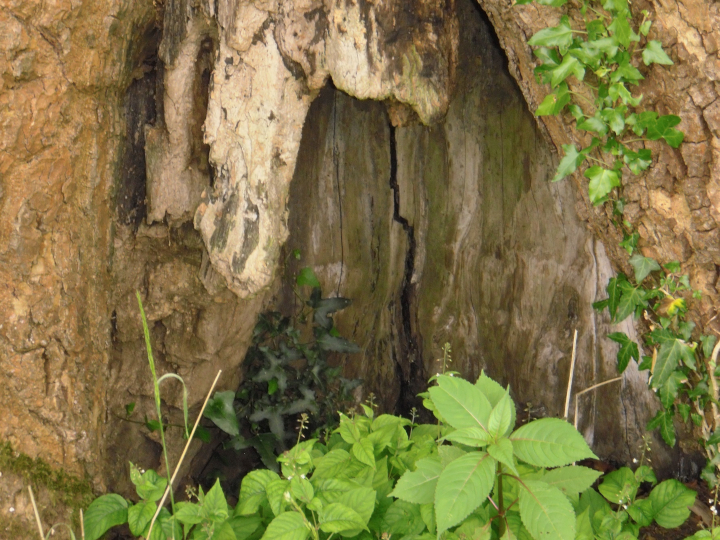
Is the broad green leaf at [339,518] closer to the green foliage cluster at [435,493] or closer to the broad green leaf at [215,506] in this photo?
the green foliage cluster at [435,493]

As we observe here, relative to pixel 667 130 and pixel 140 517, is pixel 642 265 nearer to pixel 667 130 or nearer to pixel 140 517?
pixel 667 130

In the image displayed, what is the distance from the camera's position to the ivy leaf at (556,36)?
1993 mm

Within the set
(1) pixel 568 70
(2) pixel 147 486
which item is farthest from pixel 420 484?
(1) pixel 568 70

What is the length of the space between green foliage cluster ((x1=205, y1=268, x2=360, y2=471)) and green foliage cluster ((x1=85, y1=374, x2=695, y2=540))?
66 cm

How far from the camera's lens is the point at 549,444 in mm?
1842

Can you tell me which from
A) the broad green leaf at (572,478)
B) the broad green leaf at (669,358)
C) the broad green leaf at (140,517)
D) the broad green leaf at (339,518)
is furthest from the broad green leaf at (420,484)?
the broad green leaf at (669,358)

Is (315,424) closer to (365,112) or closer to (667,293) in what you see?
(365,112)

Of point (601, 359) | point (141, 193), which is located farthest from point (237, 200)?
point (601, 359)

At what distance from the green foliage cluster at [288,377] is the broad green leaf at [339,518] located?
1.04m

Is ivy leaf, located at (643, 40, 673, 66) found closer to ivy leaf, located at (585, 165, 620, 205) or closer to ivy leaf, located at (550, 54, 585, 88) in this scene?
ivy leaf, located at (550, 54, 585, 88)

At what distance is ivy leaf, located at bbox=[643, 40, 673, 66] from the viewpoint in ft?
6.15

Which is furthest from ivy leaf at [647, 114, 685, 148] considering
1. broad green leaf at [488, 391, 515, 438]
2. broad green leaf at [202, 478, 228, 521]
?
broad green leaf at [202, 478, 228, 521]

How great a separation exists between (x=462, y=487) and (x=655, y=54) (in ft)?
4.44

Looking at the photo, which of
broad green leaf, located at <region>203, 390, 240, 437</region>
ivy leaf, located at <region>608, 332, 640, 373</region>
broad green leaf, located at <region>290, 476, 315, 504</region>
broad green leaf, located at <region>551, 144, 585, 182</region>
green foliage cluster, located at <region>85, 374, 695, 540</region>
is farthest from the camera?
broad green leaf, located at <region>203, 390, 240, 437</region>
